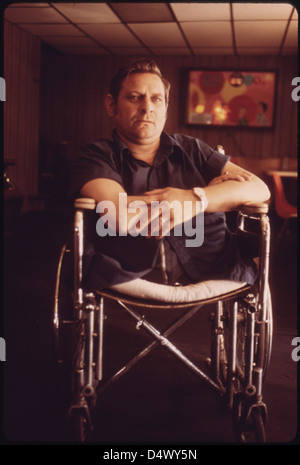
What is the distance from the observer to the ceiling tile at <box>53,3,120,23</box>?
17.9ft

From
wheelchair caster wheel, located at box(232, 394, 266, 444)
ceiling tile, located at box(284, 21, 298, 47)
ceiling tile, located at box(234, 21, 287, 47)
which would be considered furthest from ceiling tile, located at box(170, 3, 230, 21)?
wheelchair caster wheel, located at box(232, 394, 266, 444)

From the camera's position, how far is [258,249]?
1.50 metres

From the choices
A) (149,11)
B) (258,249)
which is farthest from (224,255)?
(149,11)

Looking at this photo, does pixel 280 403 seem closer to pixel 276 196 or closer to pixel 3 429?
pixel 3 429

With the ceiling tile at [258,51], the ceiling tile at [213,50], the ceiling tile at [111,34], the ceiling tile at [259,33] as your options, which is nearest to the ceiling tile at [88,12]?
the ceiling tile at [111,34]

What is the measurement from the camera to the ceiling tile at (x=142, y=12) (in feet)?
17.4

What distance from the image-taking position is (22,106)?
7008mm

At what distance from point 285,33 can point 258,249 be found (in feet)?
18.6

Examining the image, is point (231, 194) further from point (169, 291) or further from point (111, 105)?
point (111, 105)

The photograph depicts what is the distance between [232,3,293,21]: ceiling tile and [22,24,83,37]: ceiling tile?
7.34 feet

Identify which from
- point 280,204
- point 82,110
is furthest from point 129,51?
point 280,204

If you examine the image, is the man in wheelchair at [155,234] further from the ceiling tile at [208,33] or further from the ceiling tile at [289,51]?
the ceiling tile at [289,51]

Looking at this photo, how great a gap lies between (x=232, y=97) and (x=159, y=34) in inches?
69.6

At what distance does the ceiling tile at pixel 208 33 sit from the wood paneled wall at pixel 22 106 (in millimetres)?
2251
